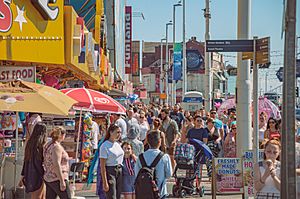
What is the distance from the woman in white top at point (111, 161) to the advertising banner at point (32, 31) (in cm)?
361

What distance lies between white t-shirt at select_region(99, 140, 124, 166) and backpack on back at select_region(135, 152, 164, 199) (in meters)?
1.44

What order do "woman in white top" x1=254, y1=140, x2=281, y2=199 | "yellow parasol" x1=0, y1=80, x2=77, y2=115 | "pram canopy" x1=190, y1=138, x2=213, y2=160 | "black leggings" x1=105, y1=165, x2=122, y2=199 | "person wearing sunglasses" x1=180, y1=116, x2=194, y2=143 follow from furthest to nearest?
1. "person wearing sunglasses" x1=180, y1=116, x2=194, y2=143
2. "pram canopy" x1=190, y1=138, x2=213, y2=160
3. "black leggings" x1=105, y1=165, x2=122, y2=199
4. "yellow parasol" x1=0, y1=80, x2=77, y2=115
5. "woman in white top" x1=254, y1=140, x2=281, y2=199

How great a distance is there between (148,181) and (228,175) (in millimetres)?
2870

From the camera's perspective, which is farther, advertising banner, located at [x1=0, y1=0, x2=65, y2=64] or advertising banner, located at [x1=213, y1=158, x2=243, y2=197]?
advertising banner, located at [x1=0, y1=0, x2=65, y2=64]

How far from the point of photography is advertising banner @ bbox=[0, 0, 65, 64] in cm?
1186

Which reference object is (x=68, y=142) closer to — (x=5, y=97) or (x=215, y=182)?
(x=215, y=182)

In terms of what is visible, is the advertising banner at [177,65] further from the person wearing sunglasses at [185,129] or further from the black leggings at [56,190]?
the black leggings at [56,190]

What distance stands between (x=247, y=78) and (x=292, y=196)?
7021 millimetres

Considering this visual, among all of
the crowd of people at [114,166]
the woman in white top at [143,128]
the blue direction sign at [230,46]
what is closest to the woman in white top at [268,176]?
the crowd of people at [114,166]

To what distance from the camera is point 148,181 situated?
7.96 meters

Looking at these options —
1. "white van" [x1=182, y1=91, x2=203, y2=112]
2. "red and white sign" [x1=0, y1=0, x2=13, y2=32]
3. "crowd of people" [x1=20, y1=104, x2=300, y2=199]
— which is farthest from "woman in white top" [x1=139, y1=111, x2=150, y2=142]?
"white van" [x1=182, y1=91, x2=203, y2=112]

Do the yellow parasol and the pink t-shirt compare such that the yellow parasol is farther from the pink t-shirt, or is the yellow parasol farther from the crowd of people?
the pink t-shirt

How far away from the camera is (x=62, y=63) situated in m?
13.8

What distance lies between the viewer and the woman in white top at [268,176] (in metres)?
Answer: 6.77
